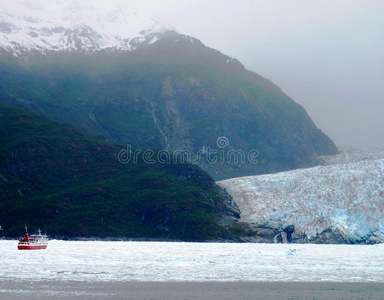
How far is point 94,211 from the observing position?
4811 inches

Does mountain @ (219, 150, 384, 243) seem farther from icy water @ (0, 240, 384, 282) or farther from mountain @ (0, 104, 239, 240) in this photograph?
icy water @ (0, 240, 384, 282)

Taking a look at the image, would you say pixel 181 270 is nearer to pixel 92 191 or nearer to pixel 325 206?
pixel 325 206

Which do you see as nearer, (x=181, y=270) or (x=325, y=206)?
(x=181, y=270)

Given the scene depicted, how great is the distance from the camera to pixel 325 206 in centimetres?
10575

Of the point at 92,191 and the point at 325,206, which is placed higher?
the point at 92,191

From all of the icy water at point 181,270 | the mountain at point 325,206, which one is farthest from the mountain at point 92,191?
the icy water at point 181,270
